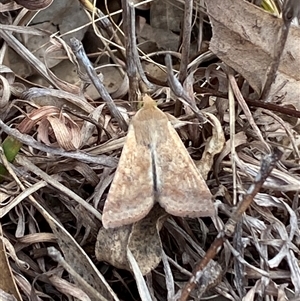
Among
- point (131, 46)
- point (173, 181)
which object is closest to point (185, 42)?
point (131, 46)

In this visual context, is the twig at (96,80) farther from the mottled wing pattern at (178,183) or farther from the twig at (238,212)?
the twig at (238,212)

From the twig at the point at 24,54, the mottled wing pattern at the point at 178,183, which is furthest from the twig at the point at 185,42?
the twig at the point at 24,54

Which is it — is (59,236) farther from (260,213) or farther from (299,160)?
(299,160)

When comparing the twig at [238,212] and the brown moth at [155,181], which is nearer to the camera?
the twig at [238,212]

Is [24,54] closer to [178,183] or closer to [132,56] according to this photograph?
[132,56]

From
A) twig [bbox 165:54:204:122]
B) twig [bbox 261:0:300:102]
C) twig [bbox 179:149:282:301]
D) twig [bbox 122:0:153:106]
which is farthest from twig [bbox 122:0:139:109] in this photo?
twig [bbox 179:149:282:301]

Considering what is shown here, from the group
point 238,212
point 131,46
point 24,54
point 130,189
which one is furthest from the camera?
point 24,54
